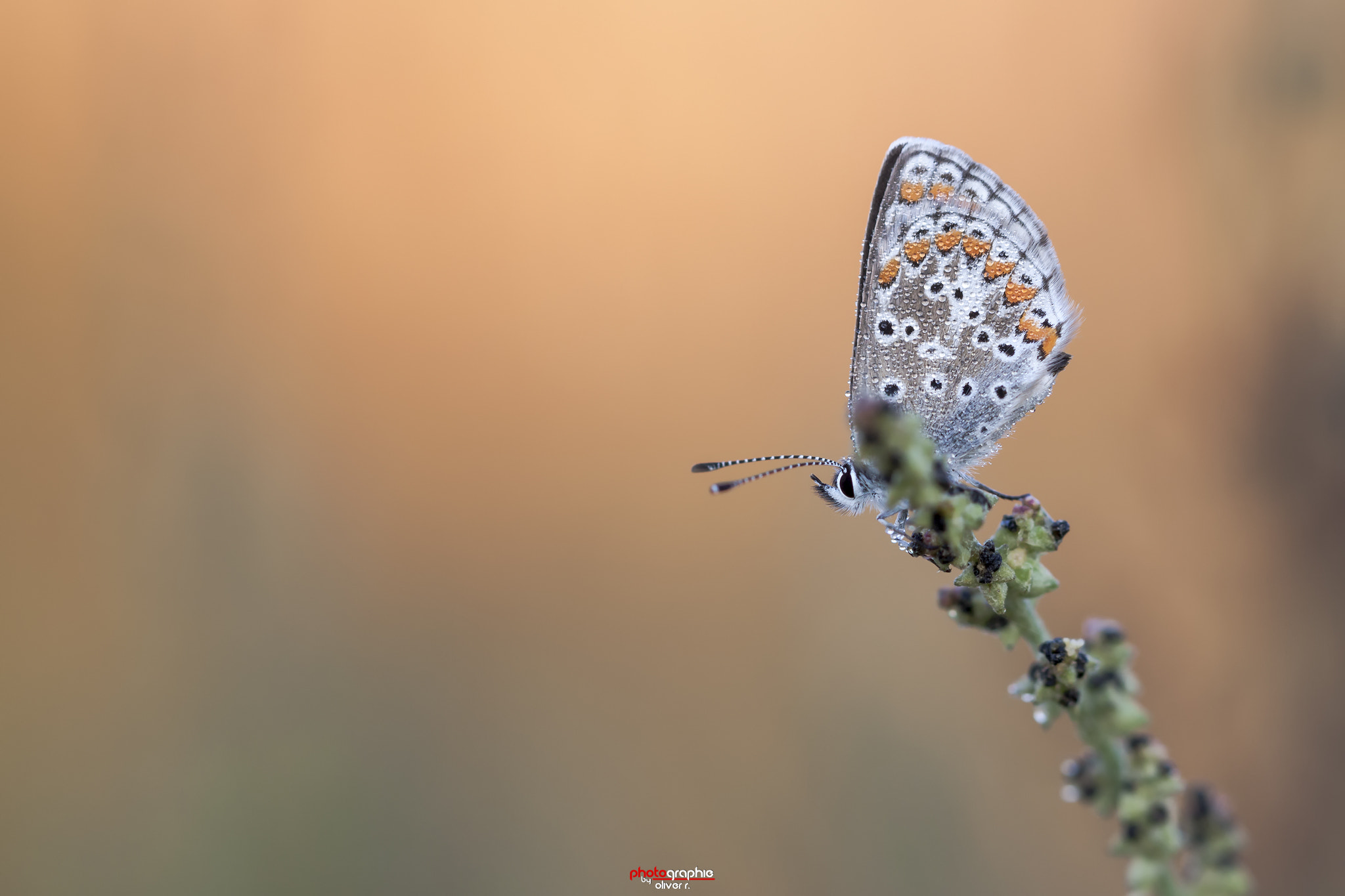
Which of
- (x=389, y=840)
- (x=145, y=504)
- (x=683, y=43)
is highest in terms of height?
(x=683, y=43)

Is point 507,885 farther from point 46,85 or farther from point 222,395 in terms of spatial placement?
point 46,85

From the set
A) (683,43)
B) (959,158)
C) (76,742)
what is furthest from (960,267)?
(76,742)

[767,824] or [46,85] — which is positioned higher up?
[46,85]

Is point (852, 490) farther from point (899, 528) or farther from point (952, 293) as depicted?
point (952, 293)

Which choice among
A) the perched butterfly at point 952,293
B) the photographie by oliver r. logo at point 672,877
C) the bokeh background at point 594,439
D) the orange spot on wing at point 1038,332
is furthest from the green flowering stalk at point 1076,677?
the bokeh background at point 594,439

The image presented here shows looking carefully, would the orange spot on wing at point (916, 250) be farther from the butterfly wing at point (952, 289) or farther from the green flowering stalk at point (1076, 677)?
the green flowering stalk at point (1076, 677)
